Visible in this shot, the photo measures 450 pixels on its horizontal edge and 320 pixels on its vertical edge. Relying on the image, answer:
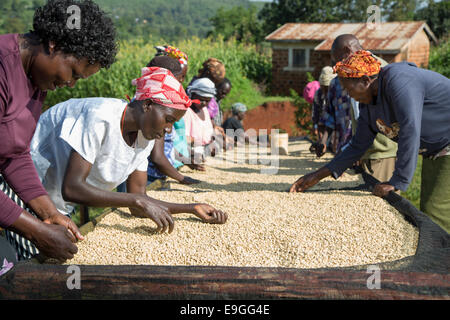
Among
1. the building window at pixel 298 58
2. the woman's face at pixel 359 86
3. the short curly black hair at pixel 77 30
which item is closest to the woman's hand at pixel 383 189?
the woman's face at pixel 359 86

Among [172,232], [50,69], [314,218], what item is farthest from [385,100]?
[50,69]

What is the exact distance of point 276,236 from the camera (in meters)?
2.38

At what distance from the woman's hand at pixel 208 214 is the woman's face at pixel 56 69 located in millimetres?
1053

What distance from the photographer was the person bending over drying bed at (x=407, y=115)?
98.7 inches

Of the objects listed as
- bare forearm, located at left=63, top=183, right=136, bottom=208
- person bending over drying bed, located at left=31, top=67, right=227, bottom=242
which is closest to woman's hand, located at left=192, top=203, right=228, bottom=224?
person bending over drying bed, located at left=31, top=67, right=227, bottom=242

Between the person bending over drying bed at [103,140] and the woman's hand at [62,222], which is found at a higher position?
the person bending over drying bed at [103,140]

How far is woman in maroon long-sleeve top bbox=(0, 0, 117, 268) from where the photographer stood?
158 cm

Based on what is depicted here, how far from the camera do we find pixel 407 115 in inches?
97.7

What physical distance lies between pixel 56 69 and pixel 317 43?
54.0ft

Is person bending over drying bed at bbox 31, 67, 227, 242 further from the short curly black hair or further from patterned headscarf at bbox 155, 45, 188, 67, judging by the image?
patterned headscarf at bbox 155, 45, 188, 67

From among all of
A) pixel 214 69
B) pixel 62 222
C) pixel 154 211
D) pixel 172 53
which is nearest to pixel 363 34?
pixel 214 69

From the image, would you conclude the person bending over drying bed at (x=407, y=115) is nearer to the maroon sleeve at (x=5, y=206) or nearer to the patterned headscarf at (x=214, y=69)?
the maroon sleeve at (x=5, y=206)
